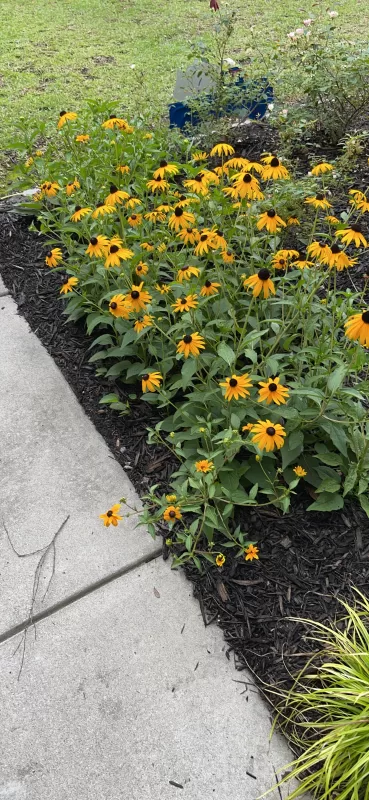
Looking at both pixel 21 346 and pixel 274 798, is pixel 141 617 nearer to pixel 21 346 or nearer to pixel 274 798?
pixel 274 798

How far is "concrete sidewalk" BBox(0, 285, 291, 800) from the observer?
1525 mm

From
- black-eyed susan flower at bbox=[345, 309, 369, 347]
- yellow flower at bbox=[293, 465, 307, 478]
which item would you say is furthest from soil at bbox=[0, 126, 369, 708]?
Answer: black-eyed susan flower at bbox=[345, 309, 369, 347]

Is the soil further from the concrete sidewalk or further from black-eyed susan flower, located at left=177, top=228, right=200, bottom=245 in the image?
black-eyed susan flower, located at left=177, top=228, right=200, bottom=245

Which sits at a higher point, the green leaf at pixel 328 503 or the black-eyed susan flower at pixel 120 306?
the black-eyed susan flower at pixel 120 306

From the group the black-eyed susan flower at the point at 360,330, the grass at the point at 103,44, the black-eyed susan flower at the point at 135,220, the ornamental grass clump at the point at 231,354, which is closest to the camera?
the black-eyed susan flower at the point at 360,330

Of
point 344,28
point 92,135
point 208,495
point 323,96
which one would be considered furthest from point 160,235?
point 344,28

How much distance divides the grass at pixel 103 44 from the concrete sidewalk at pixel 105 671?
9.89 feet

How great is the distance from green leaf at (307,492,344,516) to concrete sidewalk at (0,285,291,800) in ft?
1.61

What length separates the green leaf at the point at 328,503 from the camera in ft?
6.41

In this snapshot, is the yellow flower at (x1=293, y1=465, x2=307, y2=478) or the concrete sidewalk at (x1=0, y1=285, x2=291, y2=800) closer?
the concrete sidewalk at (x1=0, y1=285, x2=291, y2=800)

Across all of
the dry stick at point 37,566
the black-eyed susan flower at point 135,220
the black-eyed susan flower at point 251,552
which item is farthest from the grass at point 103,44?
the black-eyed susan flower at point 251,552

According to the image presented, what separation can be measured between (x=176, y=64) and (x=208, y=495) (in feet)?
16.3

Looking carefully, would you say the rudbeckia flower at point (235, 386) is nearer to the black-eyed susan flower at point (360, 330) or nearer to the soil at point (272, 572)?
the black-eyed susan flower at point (360, 330)

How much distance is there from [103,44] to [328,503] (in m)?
5.79
